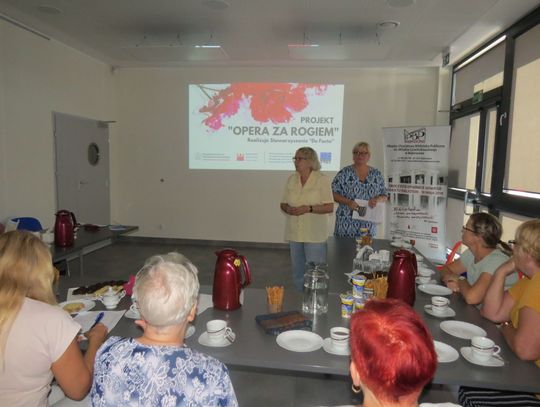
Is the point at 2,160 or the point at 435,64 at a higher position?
the point at 435,64

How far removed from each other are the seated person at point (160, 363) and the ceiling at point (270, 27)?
3.45 metres

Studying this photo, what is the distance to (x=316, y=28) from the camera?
14.7 feet

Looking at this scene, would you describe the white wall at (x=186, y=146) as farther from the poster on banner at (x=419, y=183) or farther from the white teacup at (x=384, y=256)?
the white teacup at (x=384, y=256)

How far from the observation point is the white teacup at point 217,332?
57.2 inches

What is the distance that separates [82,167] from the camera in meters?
5.68

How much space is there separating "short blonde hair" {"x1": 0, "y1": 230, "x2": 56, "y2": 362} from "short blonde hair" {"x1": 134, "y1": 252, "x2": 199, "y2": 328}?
45cm

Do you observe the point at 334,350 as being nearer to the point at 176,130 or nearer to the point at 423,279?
the point at 423,279

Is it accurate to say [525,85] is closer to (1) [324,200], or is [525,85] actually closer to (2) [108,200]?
(1) [324,200]

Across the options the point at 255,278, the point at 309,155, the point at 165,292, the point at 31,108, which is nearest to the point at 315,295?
the point at 165,292

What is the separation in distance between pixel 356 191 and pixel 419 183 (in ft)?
6.66

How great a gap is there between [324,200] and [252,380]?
1557 mm

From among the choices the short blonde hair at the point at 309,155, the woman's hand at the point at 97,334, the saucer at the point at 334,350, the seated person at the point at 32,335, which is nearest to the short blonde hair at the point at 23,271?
the seated person at the point at 32,335

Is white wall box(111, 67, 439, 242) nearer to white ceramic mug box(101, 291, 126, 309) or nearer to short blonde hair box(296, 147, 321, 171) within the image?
short blonde hair box(296, 147, 321, 171)

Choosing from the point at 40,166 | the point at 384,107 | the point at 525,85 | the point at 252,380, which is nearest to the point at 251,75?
the point at 384,107
